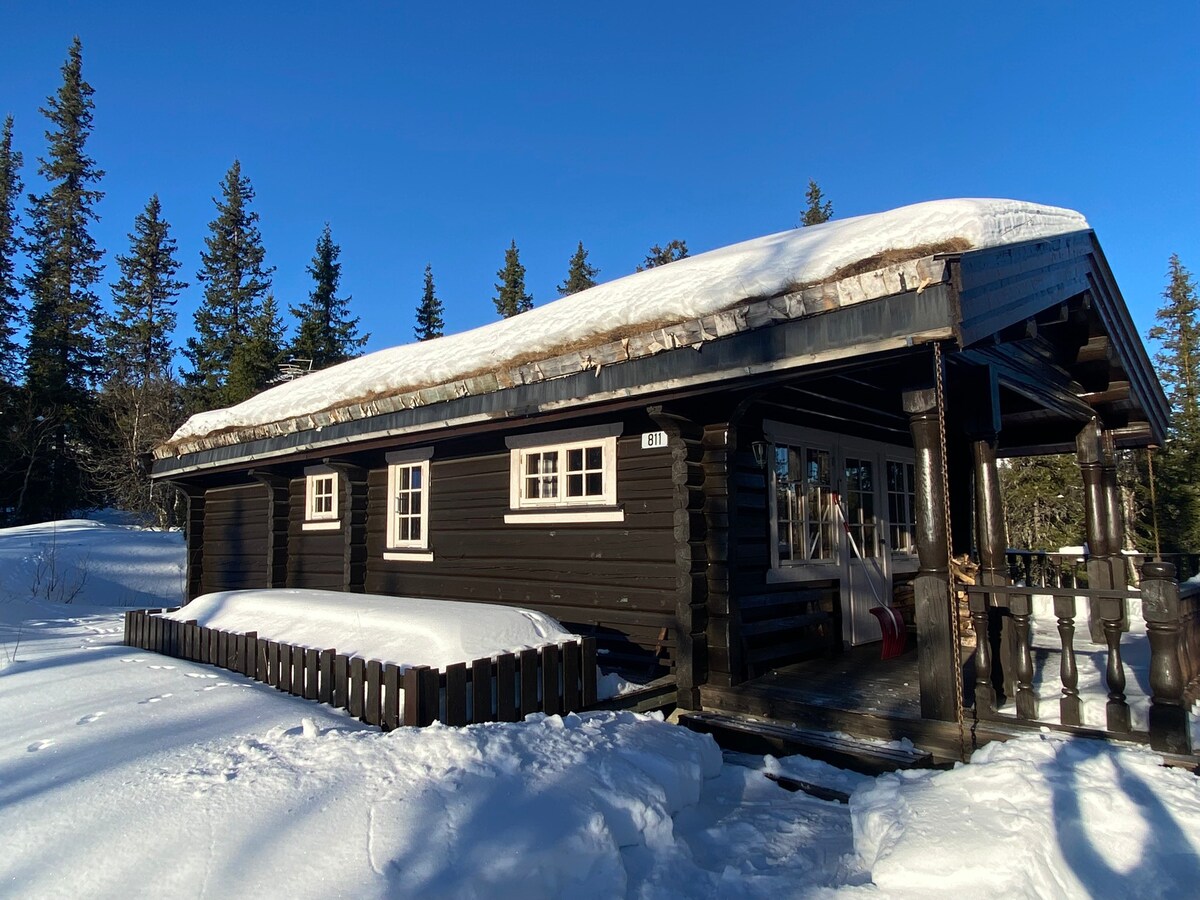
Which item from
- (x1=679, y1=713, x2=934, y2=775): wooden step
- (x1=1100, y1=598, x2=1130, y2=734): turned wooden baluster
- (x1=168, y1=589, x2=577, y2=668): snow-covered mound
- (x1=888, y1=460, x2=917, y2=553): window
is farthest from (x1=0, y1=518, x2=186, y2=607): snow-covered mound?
(x1=1100, y1=598, x2=1130, y2=734): turned wooden baluster

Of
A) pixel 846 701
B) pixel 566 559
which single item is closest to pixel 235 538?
pixel 566 559

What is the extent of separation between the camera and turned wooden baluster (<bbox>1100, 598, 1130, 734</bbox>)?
13.8ft

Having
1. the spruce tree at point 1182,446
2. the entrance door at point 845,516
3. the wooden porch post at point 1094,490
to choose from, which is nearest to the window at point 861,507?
the entrance door at point 845,516

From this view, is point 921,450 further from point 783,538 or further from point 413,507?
point 413,507

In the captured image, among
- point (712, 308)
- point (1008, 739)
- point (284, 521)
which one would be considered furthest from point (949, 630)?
point (284, 521)

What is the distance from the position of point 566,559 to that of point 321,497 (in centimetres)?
496

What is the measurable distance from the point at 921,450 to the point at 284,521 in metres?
9.30

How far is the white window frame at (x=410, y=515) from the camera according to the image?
8930 mm

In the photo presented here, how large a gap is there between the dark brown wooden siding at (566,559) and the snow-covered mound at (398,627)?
1.15 m

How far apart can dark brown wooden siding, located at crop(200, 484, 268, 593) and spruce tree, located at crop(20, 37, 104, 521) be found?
2058 centimetres

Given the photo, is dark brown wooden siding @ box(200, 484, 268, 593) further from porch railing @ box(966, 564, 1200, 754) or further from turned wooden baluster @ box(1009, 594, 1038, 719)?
turned wooden baluster @ box(1009, 594, 1038, 719)

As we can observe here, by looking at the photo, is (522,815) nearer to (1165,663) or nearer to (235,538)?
(1165,663)

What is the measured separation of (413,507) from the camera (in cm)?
927

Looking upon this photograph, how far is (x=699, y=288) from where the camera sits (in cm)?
Answer: 538
